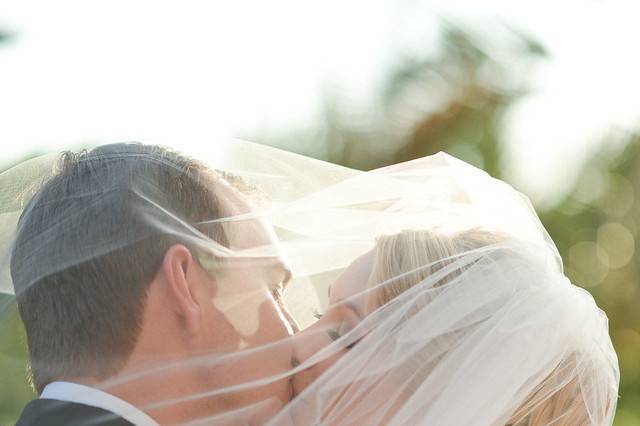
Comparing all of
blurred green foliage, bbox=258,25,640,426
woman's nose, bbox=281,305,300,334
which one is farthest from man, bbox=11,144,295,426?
blurred green foliage, bbox=258,25,640,426

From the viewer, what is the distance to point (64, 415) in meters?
2.51

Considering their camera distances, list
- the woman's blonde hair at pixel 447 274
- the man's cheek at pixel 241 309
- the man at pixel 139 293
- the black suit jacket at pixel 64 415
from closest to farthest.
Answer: the black suit jacket at pixel 64 415 < the man at pixel 139 293 < the man's cheek at pixel 241 309 < the woman's blonde hair at pixel 447 274

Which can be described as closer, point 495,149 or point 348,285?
point 348,285

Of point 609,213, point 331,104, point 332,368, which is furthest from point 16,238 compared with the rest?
point 609,213

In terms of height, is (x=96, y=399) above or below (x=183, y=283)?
below

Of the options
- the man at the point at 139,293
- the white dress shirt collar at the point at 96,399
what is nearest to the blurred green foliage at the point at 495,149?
the man at the point at 139,293

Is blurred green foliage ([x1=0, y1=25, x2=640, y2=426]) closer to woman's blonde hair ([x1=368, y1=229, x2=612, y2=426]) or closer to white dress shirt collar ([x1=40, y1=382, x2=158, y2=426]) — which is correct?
woman's blonde hair ([x1=368, y1=229, x2=612, y2=426])

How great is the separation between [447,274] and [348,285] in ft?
0.98

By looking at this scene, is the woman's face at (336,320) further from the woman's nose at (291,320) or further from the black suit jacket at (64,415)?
the black suit jacket at (64,415)

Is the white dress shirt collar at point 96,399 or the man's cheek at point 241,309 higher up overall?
the man's cheek at point 241,309

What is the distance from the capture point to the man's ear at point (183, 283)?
8.86 ft

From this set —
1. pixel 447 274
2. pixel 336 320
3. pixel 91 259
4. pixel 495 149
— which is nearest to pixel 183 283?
pixel 91 259

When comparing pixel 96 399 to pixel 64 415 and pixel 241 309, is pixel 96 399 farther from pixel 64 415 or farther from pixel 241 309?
pixel 241 309

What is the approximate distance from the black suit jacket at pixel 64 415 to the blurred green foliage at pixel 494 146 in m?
3.29
